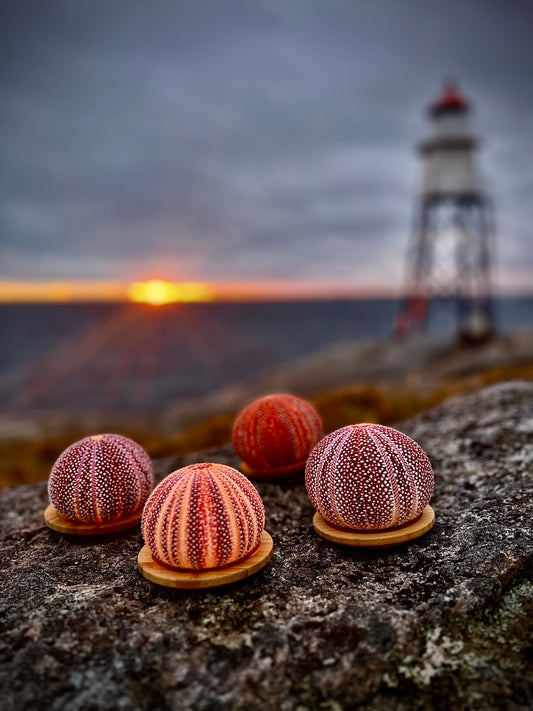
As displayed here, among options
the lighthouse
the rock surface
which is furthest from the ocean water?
the rock surface

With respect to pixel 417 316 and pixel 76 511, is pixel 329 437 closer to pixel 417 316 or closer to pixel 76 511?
pixel 76 511

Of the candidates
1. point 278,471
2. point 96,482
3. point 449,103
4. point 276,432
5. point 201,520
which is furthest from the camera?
point 449,103

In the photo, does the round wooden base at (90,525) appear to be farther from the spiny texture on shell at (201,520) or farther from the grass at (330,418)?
the grass at (330,418)

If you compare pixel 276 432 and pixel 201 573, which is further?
pixel 276 432

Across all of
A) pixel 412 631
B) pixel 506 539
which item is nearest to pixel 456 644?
pixel 412 631

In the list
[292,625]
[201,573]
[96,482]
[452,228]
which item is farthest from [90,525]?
[452,228]

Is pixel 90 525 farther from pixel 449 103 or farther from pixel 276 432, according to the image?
pixel 449 103
